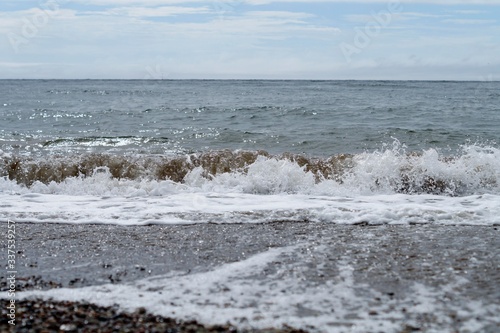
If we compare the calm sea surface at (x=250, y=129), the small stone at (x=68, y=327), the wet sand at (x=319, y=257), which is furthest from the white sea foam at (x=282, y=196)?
the calm sea surface at (x=250, y=129)

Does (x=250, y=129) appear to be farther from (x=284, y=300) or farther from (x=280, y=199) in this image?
(x=284, y=300)

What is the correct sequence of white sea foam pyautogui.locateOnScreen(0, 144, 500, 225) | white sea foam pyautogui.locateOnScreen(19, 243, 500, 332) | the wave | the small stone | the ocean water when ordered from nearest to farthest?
the small stone → white sea foam pyautogui.locateOnScreen(19, 243, 500, 332) → white sea foam pyautogui.locateOnScreen(0, 144, 500, 225) → the ocean water → the wave

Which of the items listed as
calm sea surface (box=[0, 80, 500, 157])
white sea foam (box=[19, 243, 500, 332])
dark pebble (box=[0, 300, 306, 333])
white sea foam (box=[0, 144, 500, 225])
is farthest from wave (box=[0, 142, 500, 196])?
dark pebble (box=[0, 300, 306, 333])

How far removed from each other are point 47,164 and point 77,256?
6247mm

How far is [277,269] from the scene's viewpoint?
478 centimetres

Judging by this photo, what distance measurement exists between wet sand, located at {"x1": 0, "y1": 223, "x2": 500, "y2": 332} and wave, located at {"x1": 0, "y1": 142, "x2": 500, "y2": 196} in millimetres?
2743

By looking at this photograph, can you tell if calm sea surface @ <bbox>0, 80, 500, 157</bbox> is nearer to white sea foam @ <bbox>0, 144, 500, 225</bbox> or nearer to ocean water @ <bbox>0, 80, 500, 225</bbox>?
ocean water @ <bbox>0, 80, 500, 225</bbox>

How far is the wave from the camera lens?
30.1 feet

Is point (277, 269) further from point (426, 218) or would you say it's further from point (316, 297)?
point (426, 218)

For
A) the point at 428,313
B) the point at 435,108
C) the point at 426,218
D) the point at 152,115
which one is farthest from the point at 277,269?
the point at 435,108

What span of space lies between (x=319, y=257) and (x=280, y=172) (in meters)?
4.49

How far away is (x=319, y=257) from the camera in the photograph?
16.8 ft

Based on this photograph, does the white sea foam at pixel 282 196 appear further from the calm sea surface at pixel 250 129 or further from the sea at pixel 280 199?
the calm sea surface at pixel 250 129

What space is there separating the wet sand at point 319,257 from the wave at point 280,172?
9.00 ft
